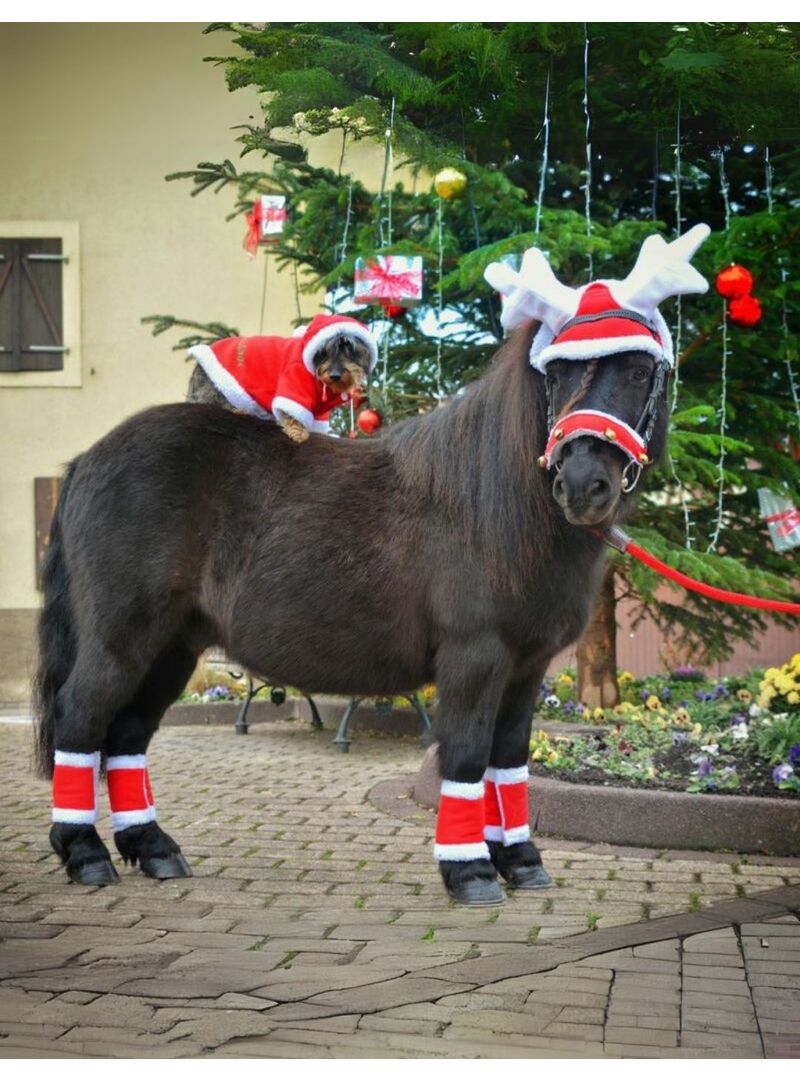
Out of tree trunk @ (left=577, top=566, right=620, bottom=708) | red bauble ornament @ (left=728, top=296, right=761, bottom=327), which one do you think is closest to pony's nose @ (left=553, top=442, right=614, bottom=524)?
red bauble ornament @ (left=728, top=296, right=761, bottom=327)

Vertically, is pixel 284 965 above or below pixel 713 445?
below

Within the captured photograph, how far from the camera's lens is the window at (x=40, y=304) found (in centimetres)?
374

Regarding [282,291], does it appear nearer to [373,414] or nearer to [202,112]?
[373,414]

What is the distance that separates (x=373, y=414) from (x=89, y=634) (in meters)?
2.12

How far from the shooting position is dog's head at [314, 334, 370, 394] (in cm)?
410

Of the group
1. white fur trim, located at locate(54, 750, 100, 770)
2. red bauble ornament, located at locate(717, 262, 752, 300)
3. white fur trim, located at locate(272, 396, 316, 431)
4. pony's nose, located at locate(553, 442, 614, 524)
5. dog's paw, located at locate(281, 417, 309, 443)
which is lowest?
white fur trim, located at locate(54, 750, 100, 770)

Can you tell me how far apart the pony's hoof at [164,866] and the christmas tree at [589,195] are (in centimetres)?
200

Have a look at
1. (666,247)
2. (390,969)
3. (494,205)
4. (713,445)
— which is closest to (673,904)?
(390,969)

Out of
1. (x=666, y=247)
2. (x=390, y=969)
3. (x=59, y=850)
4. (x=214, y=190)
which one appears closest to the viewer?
(x=390, y=969)

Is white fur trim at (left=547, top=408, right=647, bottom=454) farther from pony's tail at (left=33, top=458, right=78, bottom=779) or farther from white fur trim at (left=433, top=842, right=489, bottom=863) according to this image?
pony's tail at (left=33, top=458, right=78, bottom=779)

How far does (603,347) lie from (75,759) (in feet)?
7.66

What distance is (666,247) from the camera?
3.64 metres

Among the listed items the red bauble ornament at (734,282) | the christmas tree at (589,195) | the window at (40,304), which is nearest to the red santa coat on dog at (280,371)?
the christmas tree at (589,195)

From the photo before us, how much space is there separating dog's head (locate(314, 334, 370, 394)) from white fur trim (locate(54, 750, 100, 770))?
1.58 meters
